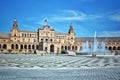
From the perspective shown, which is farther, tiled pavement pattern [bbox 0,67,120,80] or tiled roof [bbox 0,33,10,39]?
tiled roof [bbox 0,33,10,39]

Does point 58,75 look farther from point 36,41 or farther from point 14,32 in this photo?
point 36,41

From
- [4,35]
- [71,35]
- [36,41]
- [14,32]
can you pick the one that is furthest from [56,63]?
[71,35]

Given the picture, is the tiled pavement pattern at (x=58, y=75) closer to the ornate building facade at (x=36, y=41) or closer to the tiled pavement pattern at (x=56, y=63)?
the tiled pavement pattern at (x=56, y=63)

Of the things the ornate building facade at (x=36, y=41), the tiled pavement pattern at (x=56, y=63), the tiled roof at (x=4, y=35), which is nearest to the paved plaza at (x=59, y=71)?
the tiled pavement pattern at (x=56, y=63)

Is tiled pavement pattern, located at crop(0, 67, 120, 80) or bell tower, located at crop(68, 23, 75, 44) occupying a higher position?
bell tower, located at crop(68, 23, 75, 44)

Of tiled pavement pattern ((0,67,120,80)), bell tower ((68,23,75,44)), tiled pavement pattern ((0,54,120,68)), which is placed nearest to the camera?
tiled pavement pattern ((0,67,120,80))

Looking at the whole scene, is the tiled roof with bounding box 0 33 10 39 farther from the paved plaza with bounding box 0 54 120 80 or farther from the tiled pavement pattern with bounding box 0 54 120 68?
the paved plaza with bounding box 0 54 120 80

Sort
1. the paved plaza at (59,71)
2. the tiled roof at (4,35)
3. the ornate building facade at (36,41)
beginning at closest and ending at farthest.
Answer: the paved plaza at (59,71) → the ornate building facade at (36,41) → the tiled roof at (4,35)

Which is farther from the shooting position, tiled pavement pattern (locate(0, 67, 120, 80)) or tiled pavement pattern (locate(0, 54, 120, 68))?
tiled pavement pattern (locate(0, 54, 120, 68))

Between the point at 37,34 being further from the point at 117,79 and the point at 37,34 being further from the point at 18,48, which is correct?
the point at 117,79

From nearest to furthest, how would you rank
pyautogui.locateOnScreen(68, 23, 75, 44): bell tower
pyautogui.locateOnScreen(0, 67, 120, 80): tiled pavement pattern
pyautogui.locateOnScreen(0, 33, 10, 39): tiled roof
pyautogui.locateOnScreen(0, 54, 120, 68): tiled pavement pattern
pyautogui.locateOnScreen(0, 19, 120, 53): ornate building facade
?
1. pyautogui.locateOnScreen(0, 67, 120, 80): tiled pavement pattern
2. pyautogui.locateOnScreen(0, 54, 120, 68): tiled pavement pattern
3. pyautogui.locateOnScreen(0, 19, 120, 53): ornate building facade
4. pyautogui.locateOnScreen(0, 33, 10, 39): tiled roof
5. pyautogui.locateOnScreen(68, 23, 75, 44): bell tower

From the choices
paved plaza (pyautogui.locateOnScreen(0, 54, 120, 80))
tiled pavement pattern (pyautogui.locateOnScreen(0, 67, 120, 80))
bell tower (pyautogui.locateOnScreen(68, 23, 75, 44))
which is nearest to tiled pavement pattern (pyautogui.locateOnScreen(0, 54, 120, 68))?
paved plaza (pyautogui.locateOnScreen(0, 54, 120, 80))

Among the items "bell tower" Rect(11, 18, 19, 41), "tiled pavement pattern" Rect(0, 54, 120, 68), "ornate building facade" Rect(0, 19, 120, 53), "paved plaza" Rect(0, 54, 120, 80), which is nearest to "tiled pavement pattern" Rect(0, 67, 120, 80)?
"paved plaza" Rect(0, 54, 120, 80)

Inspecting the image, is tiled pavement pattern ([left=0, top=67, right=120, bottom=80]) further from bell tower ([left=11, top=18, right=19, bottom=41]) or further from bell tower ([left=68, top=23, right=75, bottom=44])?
bell tower ([left=68, top=23, right=75, bottom=44])
